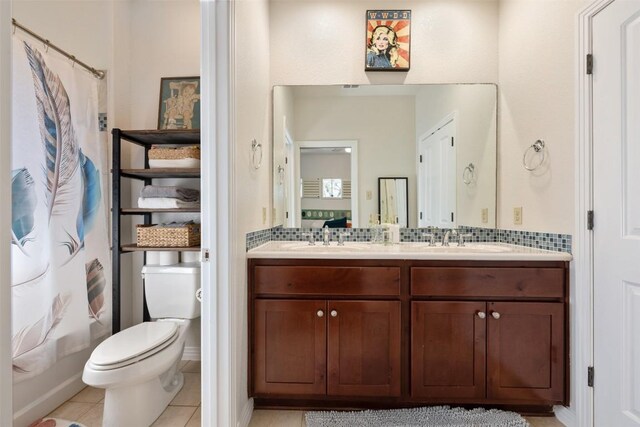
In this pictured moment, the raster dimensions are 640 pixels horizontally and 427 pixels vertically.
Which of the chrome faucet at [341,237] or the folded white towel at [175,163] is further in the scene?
the chrome faucet at [341,237]

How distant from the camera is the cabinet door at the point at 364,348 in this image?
1764 millimetres

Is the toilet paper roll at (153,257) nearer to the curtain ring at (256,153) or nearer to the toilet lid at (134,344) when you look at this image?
the toilet lid at (134,344)

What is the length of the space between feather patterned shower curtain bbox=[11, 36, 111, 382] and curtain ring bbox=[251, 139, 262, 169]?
102 cm

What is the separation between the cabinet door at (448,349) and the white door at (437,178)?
29.3 inches

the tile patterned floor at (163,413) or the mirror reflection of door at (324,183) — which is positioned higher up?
the mirror reflection of door at (324,183)

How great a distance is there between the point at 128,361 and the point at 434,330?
1.54 metres

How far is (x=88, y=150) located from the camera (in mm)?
2043

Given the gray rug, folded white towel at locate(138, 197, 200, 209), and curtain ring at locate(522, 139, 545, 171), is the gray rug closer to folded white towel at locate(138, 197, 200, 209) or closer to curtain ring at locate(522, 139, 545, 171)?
curtain ring at locate(522, 139, 545, 171)

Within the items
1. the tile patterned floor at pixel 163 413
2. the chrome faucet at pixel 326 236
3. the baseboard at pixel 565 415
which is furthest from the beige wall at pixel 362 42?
the tile patterned floor at pixel 163 413

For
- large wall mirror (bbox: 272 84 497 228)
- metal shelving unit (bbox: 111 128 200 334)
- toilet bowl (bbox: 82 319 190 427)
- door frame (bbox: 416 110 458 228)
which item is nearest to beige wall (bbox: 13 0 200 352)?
metal shelving unit (bbox: 111 128 200 334)

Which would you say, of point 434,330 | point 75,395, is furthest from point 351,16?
point 75,395

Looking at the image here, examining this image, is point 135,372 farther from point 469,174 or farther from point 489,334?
point 469,174

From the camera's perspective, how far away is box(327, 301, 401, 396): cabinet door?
1.76 metres

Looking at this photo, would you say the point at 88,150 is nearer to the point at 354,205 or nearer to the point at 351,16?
the point at 354,205
